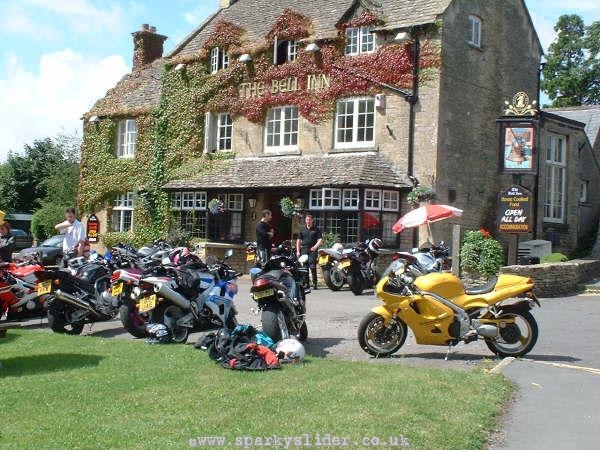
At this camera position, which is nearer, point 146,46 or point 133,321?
point 133,321

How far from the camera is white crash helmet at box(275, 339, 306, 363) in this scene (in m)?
8.78

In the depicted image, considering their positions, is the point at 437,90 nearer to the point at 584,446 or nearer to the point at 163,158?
the point at 163,158

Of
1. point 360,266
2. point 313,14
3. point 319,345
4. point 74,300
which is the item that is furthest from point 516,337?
point 313,14

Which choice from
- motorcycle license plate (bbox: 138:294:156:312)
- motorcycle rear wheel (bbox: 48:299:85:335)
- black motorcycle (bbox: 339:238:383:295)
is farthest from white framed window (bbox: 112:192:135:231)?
motorcycle license plate (bbox: 138:294:156:312)

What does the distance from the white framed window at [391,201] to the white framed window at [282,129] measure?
14.1 feet

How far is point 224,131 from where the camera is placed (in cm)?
2795

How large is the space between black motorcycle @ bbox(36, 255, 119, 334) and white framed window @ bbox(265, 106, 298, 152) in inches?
546

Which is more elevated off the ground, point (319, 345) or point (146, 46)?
point (146, 46)

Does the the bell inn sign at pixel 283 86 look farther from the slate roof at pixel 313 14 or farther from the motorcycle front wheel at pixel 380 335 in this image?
the motorcycle front wheel at pixel 380 335

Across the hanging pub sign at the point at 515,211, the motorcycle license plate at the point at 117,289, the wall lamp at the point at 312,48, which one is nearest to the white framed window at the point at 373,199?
the hanging pub sign at the point at 515,211

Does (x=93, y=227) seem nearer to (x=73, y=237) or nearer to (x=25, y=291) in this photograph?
(x=73, y=237)

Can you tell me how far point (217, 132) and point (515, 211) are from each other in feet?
42.0

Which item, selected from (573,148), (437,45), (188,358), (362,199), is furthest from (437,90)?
(188,358)

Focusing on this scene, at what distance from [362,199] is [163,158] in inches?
407
